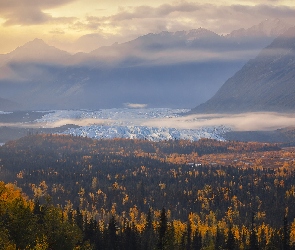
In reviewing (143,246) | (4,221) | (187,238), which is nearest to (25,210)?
(4,221)

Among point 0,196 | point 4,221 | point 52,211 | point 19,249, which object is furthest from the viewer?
point 0,196

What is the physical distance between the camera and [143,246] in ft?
593

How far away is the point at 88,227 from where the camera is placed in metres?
176

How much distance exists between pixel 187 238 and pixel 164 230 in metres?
41.2

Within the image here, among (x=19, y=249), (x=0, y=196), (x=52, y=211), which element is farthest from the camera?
(x=0, y=196)

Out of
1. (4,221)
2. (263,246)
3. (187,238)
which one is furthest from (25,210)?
(263,246)

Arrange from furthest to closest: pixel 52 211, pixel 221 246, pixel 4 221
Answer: pixel 221 246 < pixel 52 211 < pixel 4 221

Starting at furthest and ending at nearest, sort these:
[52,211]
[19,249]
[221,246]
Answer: [221,246] → [52,211] → [19,249]

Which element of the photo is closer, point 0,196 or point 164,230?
point 164,230

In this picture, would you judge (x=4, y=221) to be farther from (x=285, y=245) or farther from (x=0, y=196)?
(x=285, y=245)

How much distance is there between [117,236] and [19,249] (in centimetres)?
5280

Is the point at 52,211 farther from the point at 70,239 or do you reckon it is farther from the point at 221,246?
the point at 221,246

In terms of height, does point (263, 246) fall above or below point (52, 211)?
below

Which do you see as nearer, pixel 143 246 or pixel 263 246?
pixel 143 246
